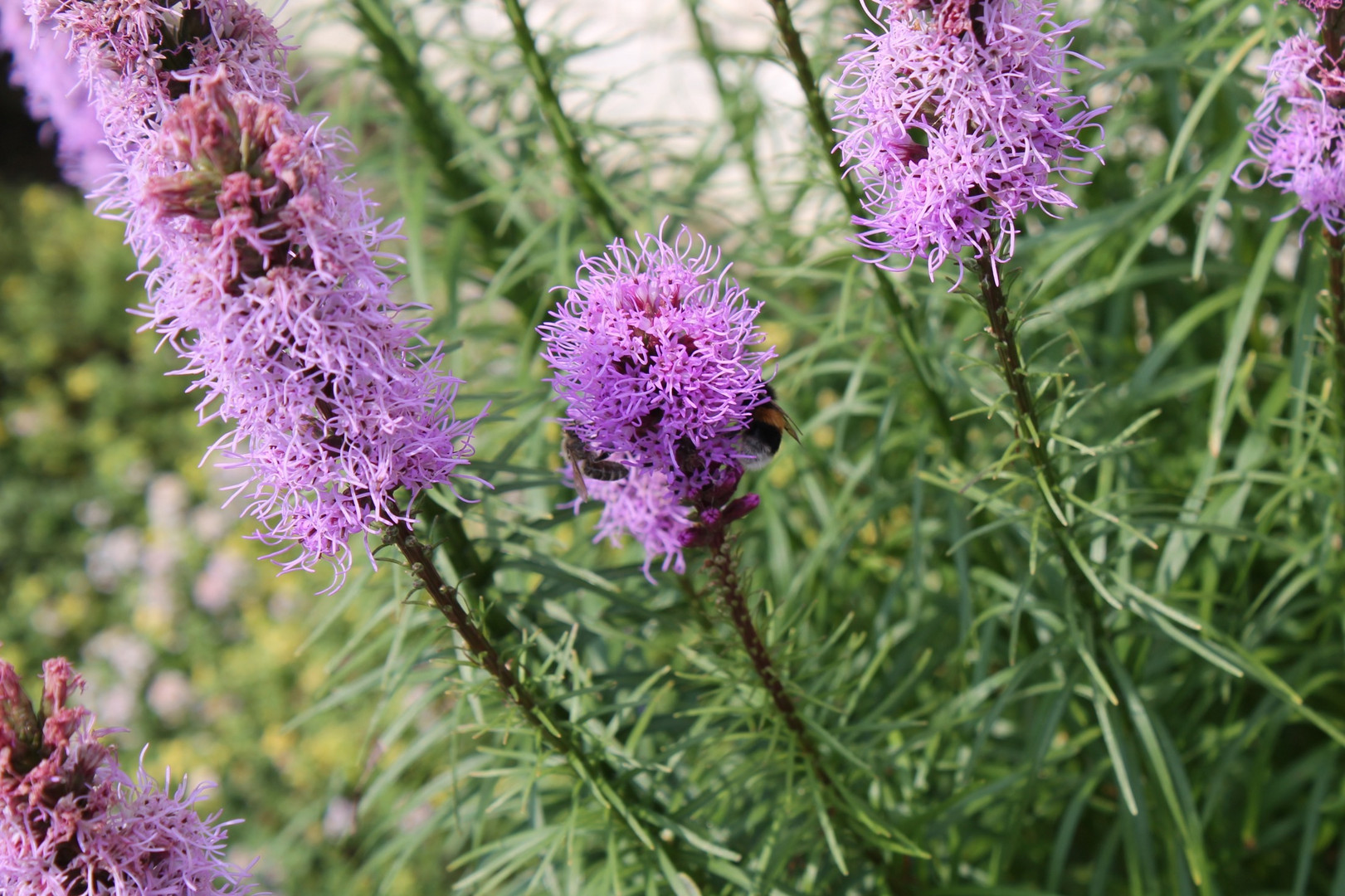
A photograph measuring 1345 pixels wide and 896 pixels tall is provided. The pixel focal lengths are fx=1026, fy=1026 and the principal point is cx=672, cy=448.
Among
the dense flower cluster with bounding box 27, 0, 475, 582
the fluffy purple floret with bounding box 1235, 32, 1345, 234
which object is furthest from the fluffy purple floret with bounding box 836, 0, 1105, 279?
the dense flower cluster with bounding box 27, 0, 475, 582

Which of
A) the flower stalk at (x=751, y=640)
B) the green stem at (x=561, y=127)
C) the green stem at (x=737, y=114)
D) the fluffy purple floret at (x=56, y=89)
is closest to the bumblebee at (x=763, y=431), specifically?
the flower stalk at (x=751, y=640)

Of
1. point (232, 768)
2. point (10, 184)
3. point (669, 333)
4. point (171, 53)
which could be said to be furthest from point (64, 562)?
point (669, 333)

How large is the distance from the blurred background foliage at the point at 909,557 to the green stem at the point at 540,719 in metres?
0.03

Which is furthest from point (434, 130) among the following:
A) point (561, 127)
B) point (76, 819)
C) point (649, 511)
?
point (76, 819)

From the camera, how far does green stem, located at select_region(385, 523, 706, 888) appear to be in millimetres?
1439

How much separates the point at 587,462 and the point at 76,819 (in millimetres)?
798

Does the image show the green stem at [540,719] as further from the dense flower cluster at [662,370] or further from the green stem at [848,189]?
the green stem at [848,189]

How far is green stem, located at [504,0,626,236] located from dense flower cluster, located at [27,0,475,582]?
0.81 m

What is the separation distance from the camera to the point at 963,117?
1.28m

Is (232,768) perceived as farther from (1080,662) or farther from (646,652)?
(1080,662)

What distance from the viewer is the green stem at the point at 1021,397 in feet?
4.60

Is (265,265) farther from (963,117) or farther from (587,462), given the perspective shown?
(963,117)

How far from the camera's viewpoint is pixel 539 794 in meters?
2.07

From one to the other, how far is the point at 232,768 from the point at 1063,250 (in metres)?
3.91
